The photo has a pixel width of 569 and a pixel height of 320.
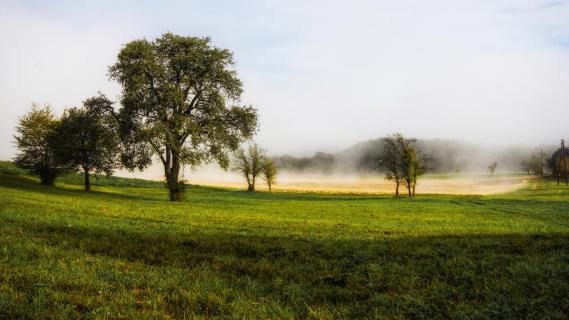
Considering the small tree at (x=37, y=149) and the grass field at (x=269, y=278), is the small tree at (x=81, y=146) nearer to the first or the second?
the small tree at (x=37, y=149)

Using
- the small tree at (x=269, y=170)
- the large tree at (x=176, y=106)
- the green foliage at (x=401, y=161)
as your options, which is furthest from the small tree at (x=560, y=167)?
the large tree at (x=176, y=106)

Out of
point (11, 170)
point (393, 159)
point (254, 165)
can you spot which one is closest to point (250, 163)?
point (254, 165)

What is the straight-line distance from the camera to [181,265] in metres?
9.18

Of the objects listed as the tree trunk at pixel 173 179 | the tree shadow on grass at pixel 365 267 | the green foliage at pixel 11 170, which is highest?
the green foliage at pixel 11 170

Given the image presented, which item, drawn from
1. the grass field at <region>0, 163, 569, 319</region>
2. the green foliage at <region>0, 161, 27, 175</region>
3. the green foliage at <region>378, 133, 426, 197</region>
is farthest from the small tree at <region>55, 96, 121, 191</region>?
the green foliage at <region>378, 133, 426, 197</region>

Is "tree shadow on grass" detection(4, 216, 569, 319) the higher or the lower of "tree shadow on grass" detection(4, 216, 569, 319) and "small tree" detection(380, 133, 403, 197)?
the lower

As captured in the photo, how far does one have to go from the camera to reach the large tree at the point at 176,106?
36.7 metres

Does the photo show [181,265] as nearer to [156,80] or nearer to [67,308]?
[67,308]

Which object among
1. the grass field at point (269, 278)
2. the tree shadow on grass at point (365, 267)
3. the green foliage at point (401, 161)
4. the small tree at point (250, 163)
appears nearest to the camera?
the grass field at point (269, 278)

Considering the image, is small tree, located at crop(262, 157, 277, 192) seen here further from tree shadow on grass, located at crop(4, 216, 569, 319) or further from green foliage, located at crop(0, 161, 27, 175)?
tree shadow on grass, located at crop(4, 216, 569, 319)

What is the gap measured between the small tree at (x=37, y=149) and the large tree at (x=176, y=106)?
62.0 ft

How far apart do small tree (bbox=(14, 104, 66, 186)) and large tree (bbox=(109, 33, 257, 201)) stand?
18.9m

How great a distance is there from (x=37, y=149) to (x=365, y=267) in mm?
54975

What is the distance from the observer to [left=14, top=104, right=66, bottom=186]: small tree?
164 feet
